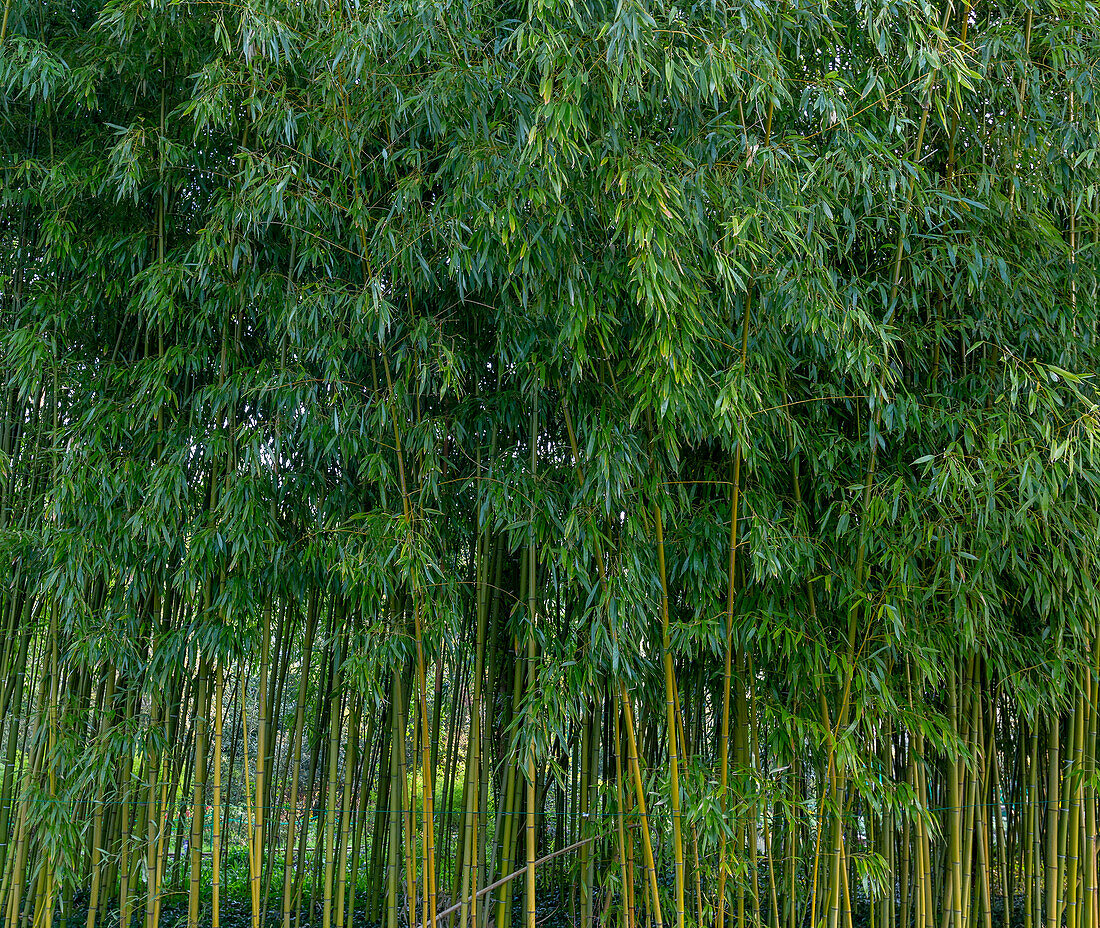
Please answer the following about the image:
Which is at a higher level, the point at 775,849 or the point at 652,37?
the point at 652,37

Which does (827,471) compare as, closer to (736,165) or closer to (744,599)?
(744,599)

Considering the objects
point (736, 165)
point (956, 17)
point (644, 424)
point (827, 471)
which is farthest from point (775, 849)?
point (956, 17)

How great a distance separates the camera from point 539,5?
2168 millimetres

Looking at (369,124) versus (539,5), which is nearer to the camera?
(539,5)

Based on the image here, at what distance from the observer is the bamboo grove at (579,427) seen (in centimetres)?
248

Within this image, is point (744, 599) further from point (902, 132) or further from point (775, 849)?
point (902, 132)

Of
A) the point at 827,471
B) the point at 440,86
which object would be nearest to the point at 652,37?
the point at 440,86

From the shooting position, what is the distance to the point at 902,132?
2.66 metres

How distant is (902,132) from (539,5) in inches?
48.1

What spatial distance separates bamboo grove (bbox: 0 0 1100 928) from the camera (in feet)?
8.14

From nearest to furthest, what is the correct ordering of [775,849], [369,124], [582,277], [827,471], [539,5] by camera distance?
[539,5]
[582,277]
[369,124]
[827,471]
[775,849]

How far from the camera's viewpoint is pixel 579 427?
2703mm

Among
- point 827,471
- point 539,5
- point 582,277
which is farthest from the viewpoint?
point 827,471

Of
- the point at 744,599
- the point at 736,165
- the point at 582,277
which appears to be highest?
the point at 736,165
